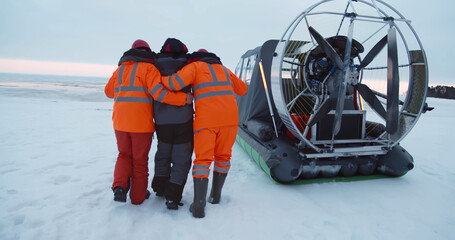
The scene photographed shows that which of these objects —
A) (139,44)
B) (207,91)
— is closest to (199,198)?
(207,91)

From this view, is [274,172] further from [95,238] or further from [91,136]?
[91,136]

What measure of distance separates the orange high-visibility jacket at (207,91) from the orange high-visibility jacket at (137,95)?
0.30 feet

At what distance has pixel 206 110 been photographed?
218 centimetres

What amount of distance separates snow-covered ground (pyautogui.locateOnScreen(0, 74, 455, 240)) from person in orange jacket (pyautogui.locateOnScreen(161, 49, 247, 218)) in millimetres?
373

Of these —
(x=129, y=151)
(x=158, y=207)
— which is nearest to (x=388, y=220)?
(x=158, y=207)

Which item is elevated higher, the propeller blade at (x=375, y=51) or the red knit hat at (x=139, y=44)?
the propeller blade at (x=375, y=51)

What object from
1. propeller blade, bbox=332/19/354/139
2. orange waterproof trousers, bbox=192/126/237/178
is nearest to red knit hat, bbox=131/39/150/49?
orange waterproof trousers, bbox=192/126/237/178

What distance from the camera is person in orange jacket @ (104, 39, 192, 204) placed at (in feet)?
7.17

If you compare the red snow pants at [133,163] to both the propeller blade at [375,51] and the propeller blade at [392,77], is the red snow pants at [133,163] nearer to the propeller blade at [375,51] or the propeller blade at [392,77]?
the propeller blade at [392,77]

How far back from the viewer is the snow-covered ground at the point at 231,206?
199cm

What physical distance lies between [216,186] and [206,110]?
2.53ft

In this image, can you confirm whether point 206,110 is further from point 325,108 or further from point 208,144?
point 325,108

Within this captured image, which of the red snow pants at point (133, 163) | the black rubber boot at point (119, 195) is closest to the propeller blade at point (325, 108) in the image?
the red snow pants at point (133, 163)

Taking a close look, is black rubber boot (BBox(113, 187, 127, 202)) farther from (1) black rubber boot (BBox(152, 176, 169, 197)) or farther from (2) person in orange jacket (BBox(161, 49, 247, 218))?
(2) person in orange jacket (BBox(161, 49, 247, 218))
